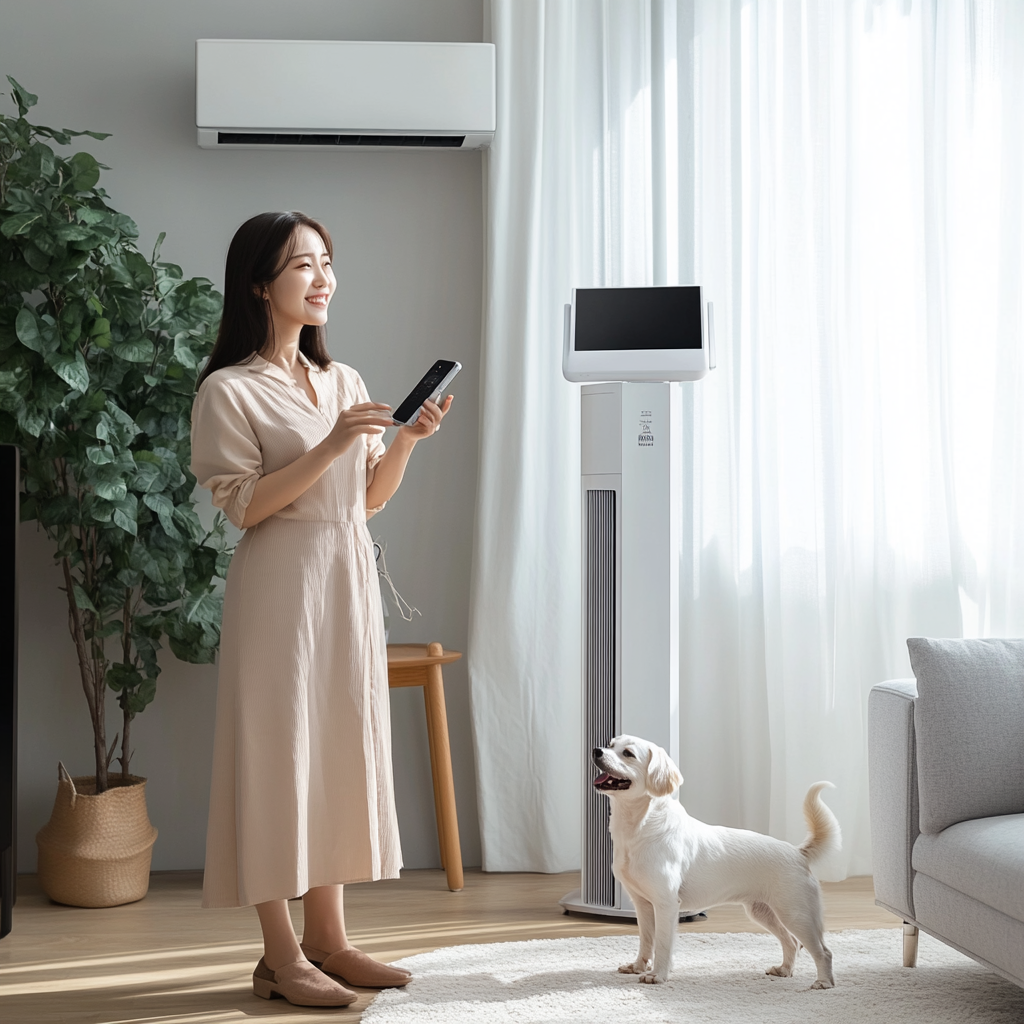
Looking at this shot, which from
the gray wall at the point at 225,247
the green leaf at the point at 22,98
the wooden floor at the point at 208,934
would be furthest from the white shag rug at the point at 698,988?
the green leaf at the point at 22,98

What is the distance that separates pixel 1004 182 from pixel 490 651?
1.95 meters

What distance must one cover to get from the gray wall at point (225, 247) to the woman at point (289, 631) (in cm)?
104

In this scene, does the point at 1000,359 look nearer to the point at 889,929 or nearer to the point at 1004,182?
the point at 1004,182

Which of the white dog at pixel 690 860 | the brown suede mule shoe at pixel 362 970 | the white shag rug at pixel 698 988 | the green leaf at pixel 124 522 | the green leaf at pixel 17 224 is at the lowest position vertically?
the white shag rug at pixel 698 988

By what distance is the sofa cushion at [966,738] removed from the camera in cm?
204

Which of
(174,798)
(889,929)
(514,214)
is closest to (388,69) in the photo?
(514,214)

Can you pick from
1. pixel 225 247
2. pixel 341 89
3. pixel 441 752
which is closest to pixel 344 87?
pixel 341 89

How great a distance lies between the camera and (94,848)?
2.74 meters

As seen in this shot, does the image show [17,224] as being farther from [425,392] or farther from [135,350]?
[425,392]

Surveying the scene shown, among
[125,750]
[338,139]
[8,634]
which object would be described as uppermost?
[338,139]

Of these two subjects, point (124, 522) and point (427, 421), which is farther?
point (124, 522)

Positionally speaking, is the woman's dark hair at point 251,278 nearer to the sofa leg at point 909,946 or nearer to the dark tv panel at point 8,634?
the dark tv panel at point 8,634

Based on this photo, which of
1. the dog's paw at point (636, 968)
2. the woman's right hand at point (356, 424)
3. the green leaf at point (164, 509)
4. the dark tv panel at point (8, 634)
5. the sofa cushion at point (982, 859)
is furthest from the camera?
the green leaf at point (164, 509)

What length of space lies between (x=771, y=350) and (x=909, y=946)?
1.58 meters
